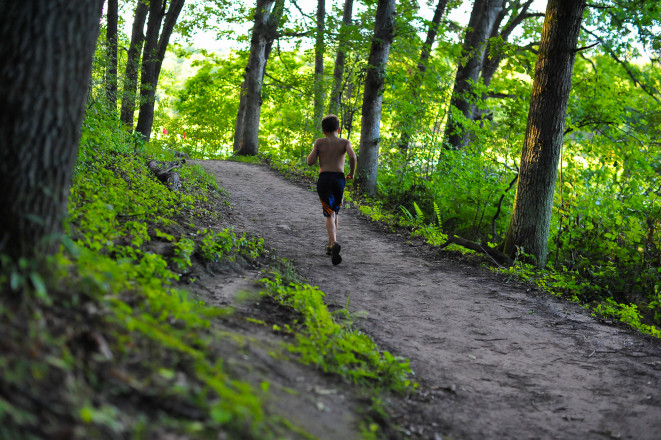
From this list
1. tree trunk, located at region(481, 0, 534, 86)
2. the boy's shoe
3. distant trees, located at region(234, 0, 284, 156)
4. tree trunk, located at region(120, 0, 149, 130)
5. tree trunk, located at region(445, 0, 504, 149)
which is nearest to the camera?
the boy's shoe

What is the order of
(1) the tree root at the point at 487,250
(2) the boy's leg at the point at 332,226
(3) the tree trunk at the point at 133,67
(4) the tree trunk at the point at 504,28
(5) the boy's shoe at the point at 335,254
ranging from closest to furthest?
(5) the boy's shoe at the point at 335,254 < (2) the boy's leg at the point at 332,226 < (1) the tree root at the point at 487,250 < (3) the tree trunk at the point at 133,67 < (4) the tree trunk at the point at 504,28

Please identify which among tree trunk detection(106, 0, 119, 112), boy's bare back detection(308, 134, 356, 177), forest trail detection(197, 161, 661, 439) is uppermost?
tree trunk detection(106, 0, 119, 112)

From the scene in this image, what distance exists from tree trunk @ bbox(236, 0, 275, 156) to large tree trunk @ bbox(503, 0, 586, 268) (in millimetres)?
13868

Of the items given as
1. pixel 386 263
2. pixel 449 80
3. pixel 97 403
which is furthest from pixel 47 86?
pixel 449 80

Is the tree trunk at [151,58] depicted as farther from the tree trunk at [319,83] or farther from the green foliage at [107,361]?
the green foliage at [107,361]

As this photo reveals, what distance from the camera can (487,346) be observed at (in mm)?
5391

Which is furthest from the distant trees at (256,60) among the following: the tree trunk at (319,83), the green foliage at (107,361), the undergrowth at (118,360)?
the green foliage at (107,361)

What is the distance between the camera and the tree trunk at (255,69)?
20266mm

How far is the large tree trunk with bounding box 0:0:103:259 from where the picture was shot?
2.75 metres

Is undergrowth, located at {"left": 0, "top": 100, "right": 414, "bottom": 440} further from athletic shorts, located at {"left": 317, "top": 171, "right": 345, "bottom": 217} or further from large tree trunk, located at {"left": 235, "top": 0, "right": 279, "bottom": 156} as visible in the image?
large tree trunk, located at {"left": 235, "top": 0, "right": 279, "bottom": 156}

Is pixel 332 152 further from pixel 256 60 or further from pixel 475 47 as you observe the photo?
pixel 256 60

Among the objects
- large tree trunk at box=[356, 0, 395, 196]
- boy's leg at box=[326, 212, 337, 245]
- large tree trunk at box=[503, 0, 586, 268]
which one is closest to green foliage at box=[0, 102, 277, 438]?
boy's leg at box=[326, 212, 337, 245]

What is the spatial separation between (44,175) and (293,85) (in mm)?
22941

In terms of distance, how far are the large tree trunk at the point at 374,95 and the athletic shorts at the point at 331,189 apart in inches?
259
